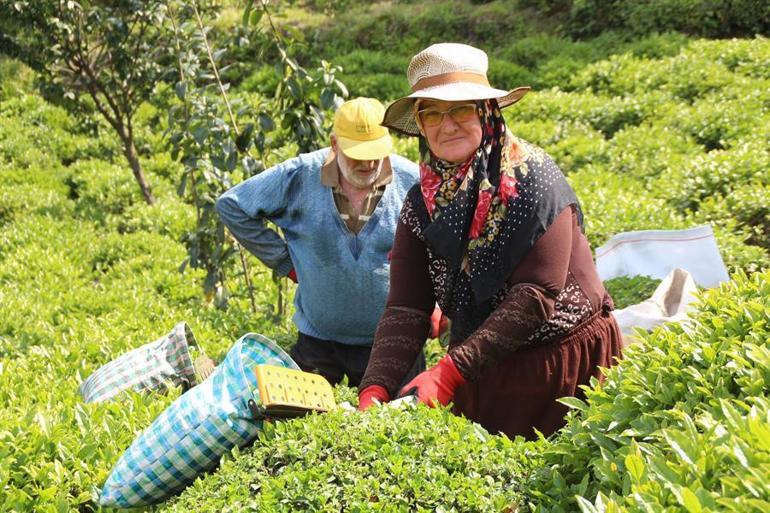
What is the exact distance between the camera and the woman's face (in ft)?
8.29

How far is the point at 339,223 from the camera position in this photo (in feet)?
11.6

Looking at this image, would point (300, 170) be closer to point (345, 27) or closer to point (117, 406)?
point (117, 406)

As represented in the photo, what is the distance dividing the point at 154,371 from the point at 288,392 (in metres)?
1.33

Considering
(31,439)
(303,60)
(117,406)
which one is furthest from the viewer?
(303,60)

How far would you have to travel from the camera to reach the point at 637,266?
4270 millimetres

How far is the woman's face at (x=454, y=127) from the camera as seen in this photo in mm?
2527

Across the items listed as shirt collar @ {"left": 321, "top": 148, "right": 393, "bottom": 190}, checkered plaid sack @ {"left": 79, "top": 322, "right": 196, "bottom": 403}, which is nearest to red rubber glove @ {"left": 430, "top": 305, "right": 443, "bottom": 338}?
shirt collar @ {"left": 321, "top": 148, "right": 393, "bottom": 190}

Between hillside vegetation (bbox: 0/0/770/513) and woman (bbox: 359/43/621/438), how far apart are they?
10.9 inches

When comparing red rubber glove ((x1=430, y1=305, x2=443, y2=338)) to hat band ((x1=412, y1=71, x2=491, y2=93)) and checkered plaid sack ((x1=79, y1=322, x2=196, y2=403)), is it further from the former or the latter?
checkered plaid sack ((x1=79, y1=322, x2=196, y2=403))

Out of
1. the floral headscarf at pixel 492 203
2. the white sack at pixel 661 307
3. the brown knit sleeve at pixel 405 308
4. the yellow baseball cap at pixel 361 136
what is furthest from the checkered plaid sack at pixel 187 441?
the white sack at pixel 661 307

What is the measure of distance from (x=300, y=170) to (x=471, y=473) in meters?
1.87

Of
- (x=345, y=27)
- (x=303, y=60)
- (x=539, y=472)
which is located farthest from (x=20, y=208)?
(x=539, y=472)

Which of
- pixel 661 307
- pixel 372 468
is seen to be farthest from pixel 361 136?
pixel 372 468

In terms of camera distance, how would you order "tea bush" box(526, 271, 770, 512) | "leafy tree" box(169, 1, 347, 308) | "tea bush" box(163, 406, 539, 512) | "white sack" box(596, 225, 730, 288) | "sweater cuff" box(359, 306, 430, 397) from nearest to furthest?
"tea bush" box(526, 271, 770, 512), "tea bush" box(163, 406, 539, 512), "sweater cuff" box(359, 306, 430, 397), "white sack" box(596, 225, 730, 288), "leafy tree" box(169, 1, 347, 308)
